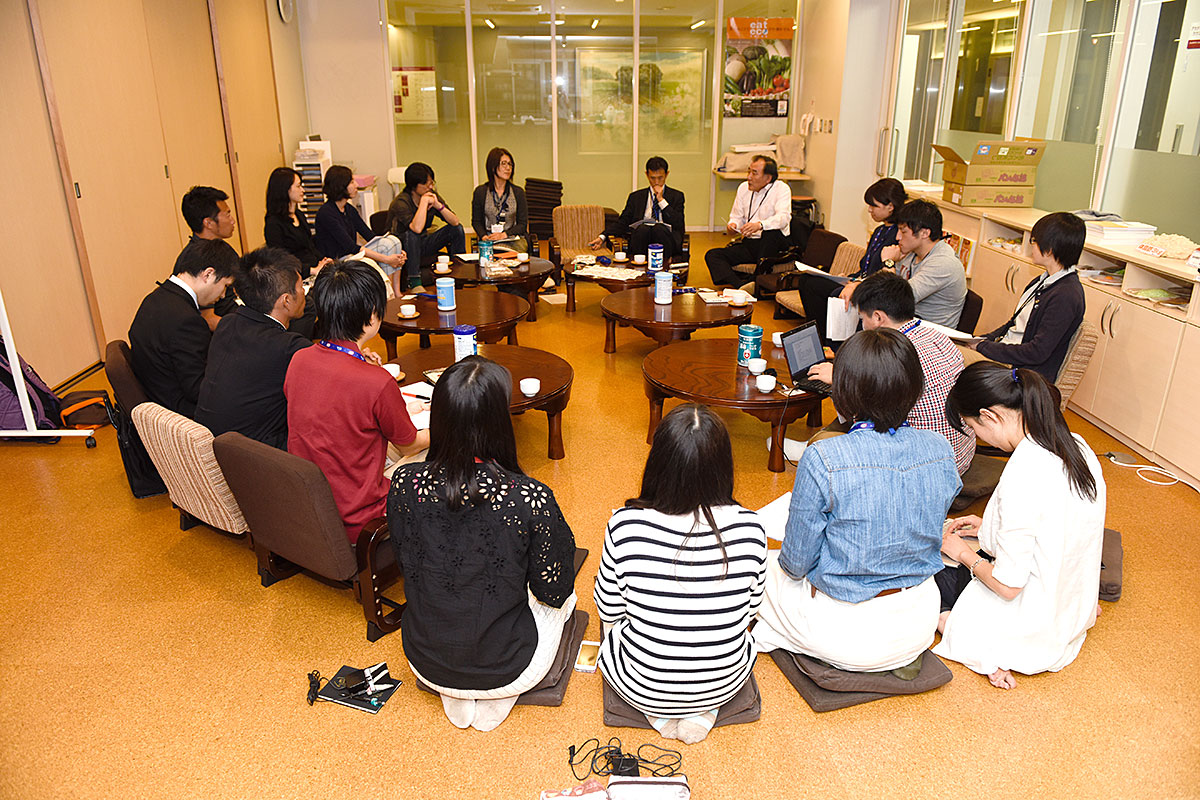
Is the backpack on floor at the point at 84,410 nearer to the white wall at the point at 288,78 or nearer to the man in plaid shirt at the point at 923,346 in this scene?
the man in plaid shirt at the point at 923,346

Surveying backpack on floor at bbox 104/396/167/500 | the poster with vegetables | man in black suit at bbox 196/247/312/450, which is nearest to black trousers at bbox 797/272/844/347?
man in black suit at bbox 196/247/312/450

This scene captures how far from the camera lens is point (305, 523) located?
2.57 m

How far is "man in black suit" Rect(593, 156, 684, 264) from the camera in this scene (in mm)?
7035

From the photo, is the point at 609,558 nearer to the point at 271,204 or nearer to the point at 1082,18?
the point at 271,204

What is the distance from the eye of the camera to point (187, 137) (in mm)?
6477

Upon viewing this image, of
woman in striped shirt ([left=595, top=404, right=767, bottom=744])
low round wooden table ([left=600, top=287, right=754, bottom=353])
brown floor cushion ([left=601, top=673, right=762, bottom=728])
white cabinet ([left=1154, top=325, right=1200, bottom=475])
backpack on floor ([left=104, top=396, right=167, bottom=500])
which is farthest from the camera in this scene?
low round wooden table ([left=600, top=287, right=754, bottom=353])

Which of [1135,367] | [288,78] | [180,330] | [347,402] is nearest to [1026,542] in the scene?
[347,402]

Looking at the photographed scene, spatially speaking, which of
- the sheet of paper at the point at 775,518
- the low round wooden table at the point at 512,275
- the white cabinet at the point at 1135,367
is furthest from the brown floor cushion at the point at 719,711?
the low round wooden table at the point at 512,275

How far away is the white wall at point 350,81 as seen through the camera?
9.17m

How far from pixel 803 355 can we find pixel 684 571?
6.90 ft

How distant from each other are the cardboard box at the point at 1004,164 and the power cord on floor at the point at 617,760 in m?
5.03

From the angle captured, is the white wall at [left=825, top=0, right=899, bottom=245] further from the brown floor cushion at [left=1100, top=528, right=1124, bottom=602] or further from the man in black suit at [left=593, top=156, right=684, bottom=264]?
the brown floor cushion at [left=1100, top=528, right=1124, bottom=602]

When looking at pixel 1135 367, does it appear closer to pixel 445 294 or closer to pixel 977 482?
pixel 977 482

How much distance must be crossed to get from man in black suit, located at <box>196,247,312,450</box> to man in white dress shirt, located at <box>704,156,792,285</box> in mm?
4547
